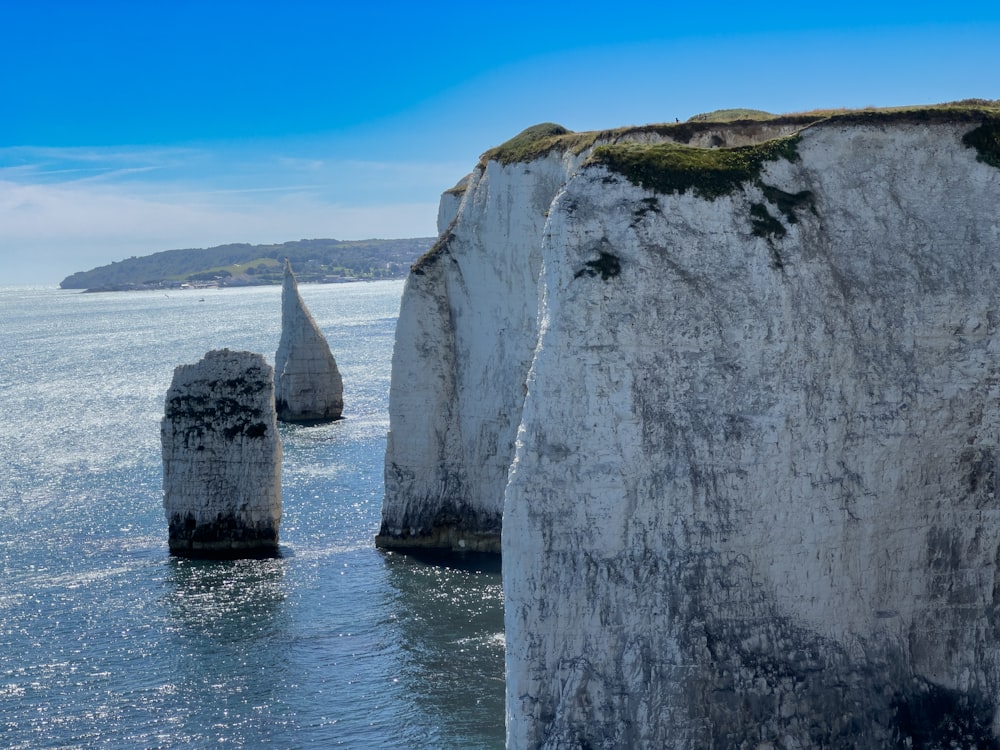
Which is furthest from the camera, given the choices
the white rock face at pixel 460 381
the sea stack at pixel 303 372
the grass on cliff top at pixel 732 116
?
the sea stack at pixel 303 372

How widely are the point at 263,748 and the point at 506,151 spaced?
20398mm

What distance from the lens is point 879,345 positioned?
794 inches

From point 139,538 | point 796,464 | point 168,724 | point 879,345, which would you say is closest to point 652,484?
point 796,464

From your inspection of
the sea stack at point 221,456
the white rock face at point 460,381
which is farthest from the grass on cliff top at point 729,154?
the sea stack at point 221,456

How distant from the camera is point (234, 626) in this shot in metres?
32.0

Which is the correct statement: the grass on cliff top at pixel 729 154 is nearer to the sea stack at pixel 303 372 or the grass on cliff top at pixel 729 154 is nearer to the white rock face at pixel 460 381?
the white rock face at pixel 460 381

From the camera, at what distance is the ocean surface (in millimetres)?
25328

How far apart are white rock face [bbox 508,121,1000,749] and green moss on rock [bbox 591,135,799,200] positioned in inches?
8.3

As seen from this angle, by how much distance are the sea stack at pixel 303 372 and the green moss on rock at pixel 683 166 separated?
160 feet

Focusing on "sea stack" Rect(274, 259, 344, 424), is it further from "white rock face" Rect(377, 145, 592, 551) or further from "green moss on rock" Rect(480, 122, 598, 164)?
"green moss on rock" Rect(480, 122, 598, 164)

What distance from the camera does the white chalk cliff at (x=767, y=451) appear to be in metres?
18.7

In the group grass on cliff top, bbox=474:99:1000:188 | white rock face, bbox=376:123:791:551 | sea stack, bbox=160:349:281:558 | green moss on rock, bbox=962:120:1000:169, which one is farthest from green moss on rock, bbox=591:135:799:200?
sea stack, bbox=160:349:281:558

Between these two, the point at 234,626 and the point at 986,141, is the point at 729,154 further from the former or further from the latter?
the point at 234,626

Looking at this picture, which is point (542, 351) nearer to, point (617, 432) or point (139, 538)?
point (617, 432)
